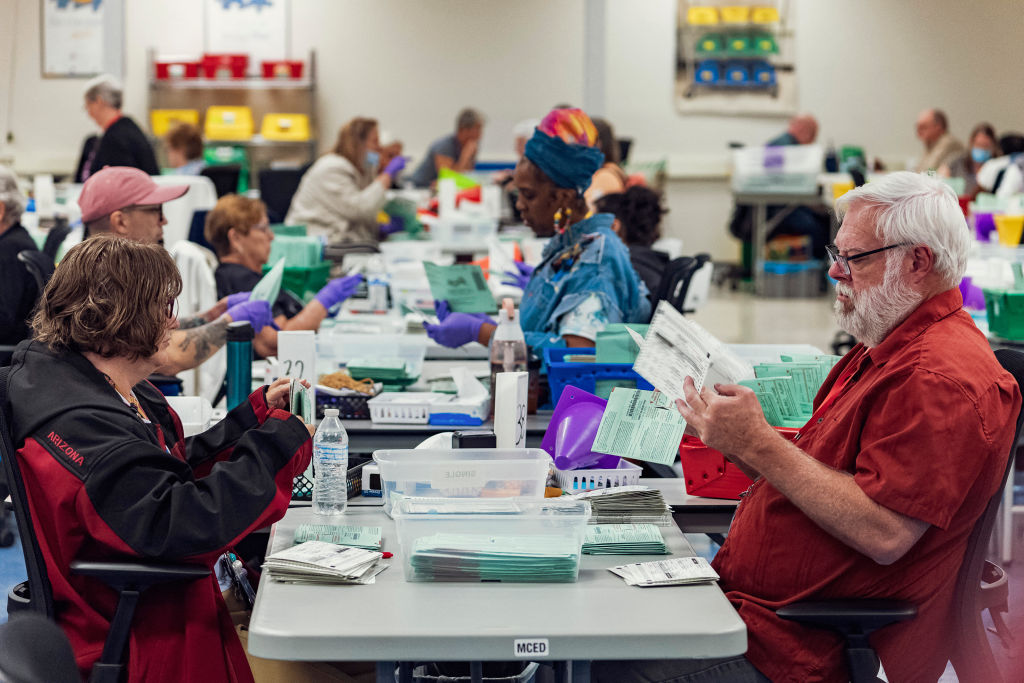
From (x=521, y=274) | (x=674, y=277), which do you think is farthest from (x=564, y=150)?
(x=674, y=277)

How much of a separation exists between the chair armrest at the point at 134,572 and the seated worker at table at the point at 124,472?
2 cm

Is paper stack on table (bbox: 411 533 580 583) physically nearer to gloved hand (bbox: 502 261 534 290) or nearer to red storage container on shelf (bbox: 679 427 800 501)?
red storage container on shelf (bbox: 679 427 800 501)

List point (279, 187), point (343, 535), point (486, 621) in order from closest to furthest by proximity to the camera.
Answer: point (486, 621) < point (343, 535) < point (279, 187)

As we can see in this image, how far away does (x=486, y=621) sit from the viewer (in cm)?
155

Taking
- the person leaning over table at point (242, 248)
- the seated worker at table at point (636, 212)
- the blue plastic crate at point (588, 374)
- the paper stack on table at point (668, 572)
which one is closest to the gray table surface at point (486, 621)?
the paper stack on table at point (668, 572)

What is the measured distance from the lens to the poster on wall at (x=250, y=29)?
10.8 m

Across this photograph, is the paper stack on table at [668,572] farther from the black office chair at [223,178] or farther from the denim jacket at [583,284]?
the black office chair at [223,178]

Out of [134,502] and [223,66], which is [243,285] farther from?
[223,66]

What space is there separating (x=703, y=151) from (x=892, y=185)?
9756 millimetres

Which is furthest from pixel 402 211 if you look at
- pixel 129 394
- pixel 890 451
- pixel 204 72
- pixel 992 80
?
pixel 890 451

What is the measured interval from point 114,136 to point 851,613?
6.33 metres

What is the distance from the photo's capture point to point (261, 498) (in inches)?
69.2

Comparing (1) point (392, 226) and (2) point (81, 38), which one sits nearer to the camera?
(1) point (392, 226)

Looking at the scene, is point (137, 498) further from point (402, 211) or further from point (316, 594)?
point (402, 211)
